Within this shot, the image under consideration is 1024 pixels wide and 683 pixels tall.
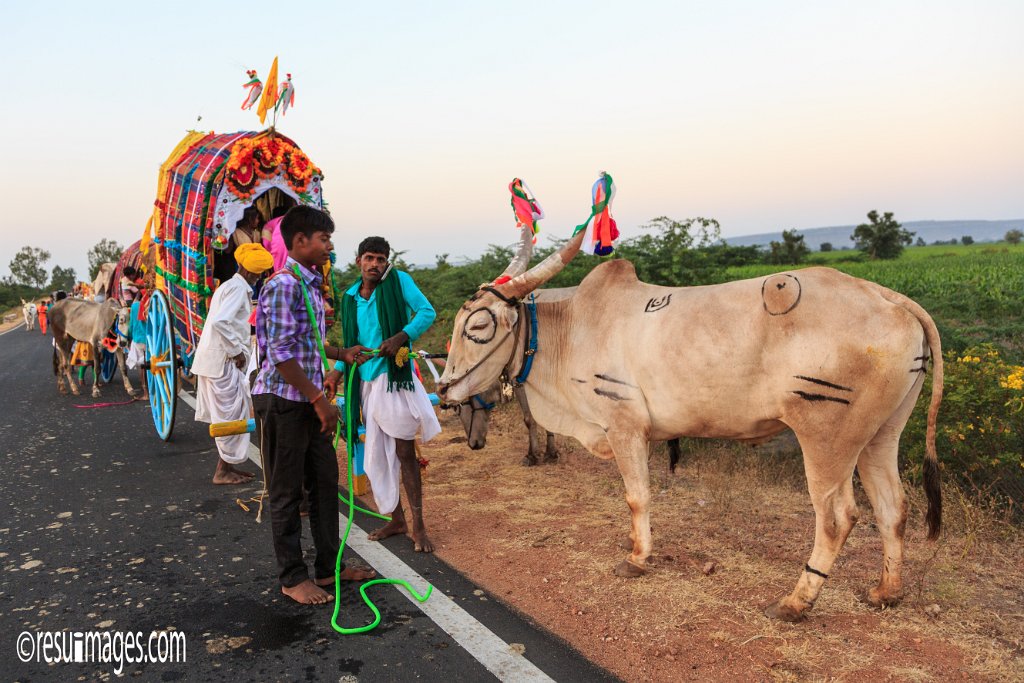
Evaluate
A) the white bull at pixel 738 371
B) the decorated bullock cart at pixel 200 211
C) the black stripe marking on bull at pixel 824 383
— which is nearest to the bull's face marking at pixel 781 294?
the white bull at pixel 738 371

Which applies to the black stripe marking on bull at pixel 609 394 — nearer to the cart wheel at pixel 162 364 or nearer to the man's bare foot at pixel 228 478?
the man's bare foot at pixel 228 478

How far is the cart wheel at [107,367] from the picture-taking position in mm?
11812

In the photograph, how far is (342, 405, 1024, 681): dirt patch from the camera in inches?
119

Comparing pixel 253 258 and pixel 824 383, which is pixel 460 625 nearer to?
pixel 824 383

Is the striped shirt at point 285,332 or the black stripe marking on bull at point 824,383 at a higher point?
the striped shirt at point 285,332

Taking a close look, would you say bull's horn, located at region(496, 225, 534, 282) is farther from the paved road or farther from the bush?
the bush

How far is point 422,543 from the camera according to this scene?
4348 millimetres

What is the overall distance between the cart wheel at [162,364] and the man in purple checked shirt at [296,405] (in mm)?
3788

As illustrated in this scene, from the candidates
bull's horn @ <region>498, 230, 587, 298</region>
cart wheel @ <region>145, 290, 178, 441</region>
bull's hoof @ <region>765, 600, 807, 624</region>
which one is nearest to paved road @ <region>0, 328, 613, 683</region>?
cart wheel @ <region>145, 290, 178, 441</region>

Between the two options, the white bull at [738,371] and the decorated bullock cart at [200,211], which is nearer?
the white bull at [738,371]

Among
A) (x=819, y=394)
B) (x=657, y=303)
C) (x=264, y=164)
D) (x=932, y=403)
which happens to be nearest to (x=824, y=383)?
(x=819, y=394)

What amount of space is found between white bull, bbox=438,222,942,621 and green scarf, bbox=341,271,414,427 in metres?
0.35

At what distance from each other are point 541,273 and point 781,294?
134cm

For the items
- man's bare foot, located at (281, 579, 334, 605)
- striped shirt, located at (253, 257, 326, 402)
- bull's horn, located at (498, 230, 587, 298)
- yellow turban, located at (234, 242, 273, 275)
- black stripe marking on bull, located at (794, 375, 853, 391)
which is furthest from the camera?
yellow turban, located at (234, 242, 273, 275)
